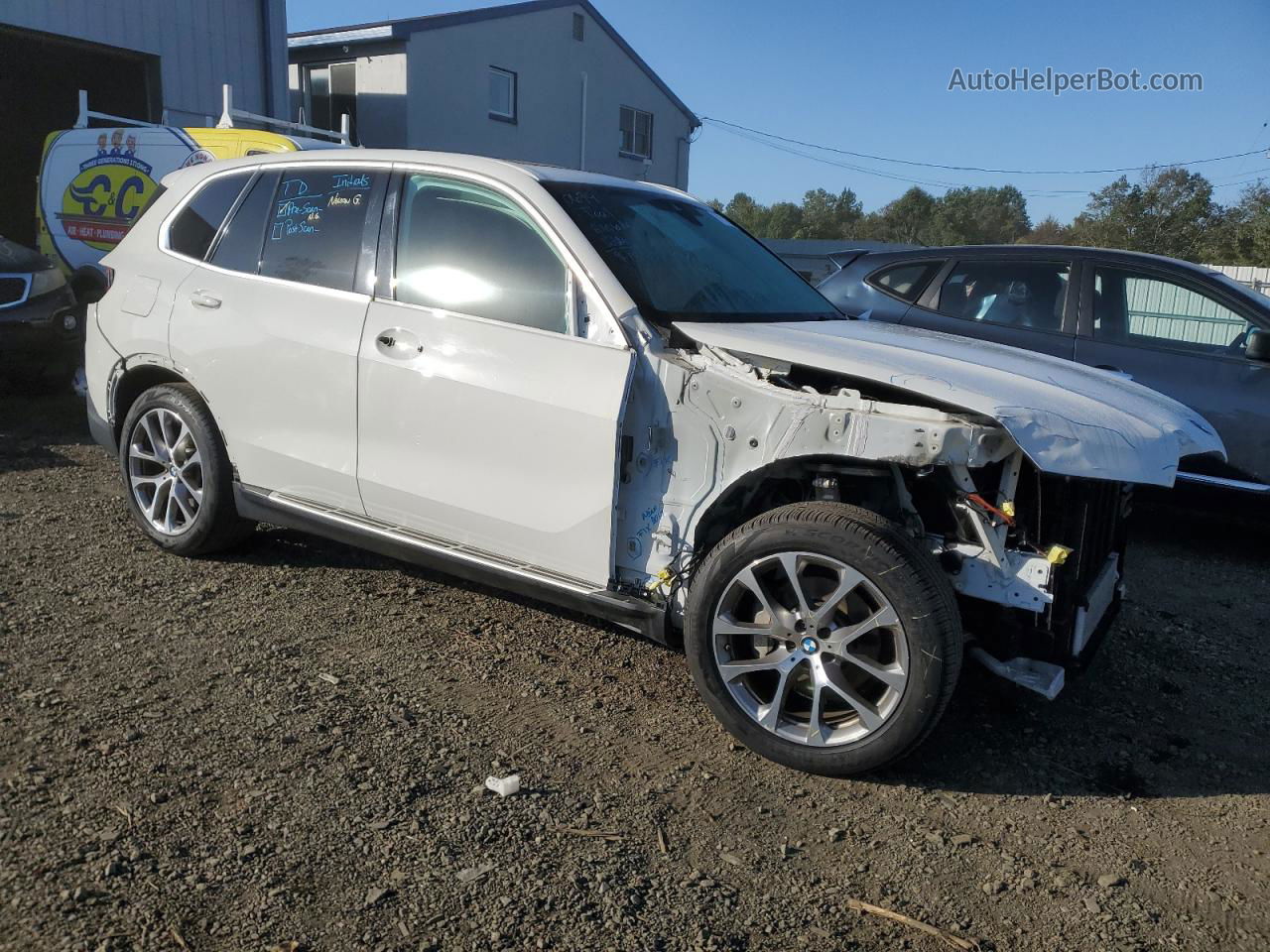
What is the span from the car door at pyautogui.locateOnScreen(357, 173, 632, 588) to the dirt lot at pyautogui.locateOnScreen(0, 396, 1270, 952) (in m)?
0.56

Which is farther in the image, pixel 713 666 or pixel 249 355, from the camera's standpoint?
pixel 249 355

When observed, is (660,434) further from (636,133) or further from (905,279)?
(636,133)

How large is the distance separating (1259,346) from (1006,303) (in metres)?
1.40

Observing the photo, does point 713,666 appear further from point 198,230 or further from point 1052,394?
point 198,230

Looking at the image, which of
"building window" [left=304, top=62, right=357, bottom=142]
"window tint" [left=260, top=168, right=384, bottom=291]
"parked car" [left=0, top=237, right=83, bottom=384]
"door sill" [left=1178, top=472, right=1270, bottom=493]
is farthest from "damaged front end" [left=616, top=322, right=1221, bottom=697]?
"building window" [left=304, top=62, right=357, bottom=142]

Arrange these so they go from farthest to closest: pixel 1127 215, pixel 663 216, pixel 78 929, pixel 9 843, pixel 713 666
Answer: pixel 1127 215 → pixel 663 216 → pixel 713 666 → pixel 9 843 → pixel 78 929

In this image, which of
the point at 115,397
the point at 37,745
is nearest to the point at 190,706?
the point at 37,745

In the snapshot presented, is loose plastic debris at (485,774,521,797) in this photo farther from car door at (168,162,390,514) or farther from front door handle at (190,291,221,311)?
front door handle at (190,291,221,311)

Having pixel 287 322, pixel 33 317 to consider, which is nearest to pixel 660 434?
pixel 287 322

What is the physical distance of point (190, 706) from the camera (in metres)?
3.38

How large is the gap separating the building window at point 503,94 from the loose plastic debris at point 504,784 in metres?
20.8

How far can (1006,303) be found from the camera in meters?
6.29

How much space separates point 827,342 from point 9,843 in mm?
2789

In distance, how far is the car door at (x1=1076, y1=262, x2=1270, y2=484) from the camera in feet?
17.9
